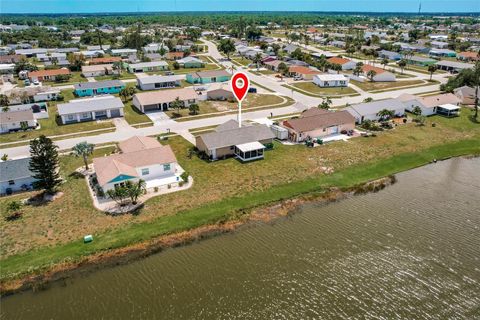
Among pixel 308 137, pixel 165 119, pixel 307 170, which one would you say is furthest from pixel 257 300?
pixel 165 119

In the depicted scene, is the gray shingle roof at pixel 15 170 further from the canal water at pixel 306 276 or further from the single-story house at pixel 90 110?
the single-story house at pixel 90 110

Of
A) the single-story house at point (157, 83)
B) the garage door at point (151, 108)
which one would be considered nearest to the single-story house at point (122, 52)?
the single-story house at point (157, 83)

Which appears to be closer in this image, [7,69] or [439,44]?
[7,69]

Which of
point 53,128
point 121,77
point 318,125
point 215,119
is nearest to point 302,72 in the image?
point 215,119

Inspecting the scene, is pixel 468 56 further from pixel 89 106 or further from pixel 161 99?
pixel 89 106

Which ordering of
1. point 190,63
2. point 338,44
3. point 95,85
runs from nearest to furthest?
point 95,85 → point 190,63 → point 338,44

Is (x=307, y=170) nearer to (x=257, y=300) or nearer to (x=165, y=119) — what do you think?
(x=257, y=300)

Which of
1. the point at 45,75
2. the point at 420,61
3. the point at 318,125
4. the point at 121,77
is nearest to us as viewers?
the point at 318,125
